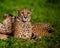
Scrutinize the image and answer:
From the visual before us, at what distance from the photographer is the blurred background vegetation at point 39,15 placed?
38.6 feet

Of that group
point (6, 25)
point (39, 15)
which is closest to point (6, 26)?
point (6, 25)

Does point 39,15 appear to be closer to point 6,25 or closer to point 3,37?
point 6,25

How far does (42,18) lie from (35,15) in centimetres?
97

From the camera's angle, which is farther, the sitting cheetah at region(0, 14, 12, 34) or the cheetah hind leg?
the sitting cheetah at region(0, 14, 12, 34)

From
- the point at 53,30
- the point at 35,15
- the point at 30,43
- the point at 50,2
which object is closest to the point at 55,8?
the point at 50,2

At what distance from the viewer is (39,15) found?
17.8 metres

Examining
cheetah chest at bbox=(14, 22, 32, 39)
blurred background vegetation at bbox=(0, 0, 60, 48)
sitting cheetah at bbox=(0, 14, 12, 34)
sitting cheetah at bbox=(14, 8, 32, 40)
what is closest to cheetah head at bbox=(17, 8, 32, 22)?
sitting cheetah at bbox=(14, 8, 32, 40)

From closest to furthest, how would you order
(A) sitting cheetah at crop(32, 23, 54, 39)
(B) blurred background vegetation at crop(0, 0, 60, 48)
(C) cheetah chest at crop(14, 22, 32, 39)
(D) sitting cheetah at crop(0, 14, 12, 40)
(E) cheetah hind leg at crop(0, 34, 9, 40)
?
(B) blurred background vegetation at crop(0, 0, 60, 48), (E) cheetah hind leg at crop(0, 34, 9, 40), (C) cheetah chest at crop(14, 22, 32, 39), (A) sitting cheetah at crop(32, 23, 54, 39), (D) sitting cheetah at crop(0, 14, 12, 40)

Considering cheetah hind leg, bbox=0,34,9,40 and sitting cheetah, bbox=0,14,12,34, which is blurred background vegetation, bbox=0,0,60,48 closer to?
cheetah hind leg, bbox=0,34,9,40

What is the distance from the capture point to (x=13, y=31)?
1242cm

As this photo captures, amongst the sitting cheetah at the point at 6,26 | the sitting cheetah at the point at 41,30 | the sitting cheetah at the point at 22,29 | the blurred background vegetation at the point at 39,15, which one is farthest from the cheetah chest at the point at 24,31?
the sitting cheetah at the point at 6,26

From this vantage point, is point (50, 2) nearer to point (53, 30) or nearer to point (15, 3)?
point (15, 3)

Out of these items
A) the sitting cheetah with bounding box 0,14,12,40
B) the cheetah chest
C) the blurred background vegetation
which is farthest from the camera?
the sitting cheetah with bounding box 0,14,12,40

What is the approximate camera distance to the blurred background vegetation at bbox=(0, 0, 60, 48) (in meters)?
11.8
